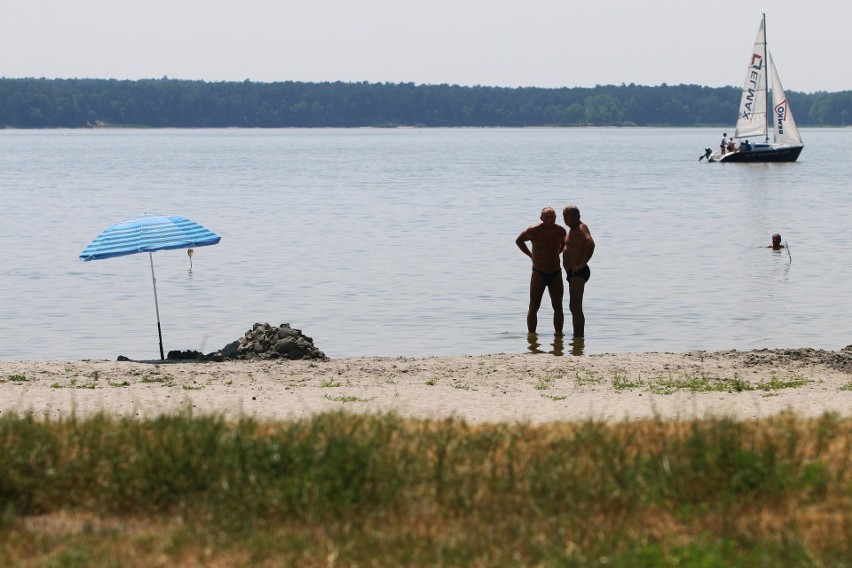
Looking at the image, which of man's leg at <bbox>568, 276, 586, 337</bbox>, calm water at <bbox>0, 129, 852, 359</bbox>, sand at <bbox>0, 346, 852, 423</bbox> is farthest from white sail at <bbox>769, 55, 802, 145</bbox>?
sand at <bbox>0, 346, 852, 423</bbox>

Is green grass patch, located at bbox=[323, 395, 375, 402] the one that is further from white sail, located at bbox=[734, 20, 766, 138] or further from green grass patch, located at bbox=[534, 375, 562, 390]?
white sail, located at bbox=[734, 20, 766, 138]

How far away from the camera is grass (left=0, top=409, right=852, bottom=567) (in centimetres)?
642

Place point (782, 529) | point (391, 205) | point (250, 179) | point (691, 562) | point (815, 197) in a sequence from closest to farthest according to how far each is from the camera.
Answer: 1. point (691, 562)
2. point (782, 529)
3. point (391, 205)
4. point (815, 197)
5. point (250, 179)

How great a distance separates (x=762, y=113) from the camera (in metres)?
81.5

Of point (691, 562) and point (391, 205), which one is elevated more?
point (691, 562)

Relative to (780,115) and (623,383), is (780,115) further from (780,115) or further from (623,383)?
(623,383)

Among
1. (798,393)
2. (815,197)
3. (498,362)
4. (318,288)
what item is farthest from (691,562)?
(815,197)

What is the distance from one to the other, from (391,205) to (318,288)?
29.4 meters

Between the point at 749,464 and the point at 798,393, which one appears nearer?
the point at 749,464

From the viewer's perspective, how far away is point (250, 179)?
84062 mm

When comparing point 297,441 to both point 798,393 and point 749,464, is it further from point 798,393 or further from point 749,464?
point 798,393

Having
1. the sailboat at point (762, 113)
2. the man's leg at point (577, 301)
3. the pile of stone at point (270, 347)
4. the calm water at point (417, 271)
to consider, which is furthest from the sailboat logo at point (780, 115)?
the pile of stone at point (270, 347)

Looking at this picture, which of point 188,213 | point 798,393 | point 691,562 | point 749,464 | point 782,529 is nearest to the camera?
point 691,562

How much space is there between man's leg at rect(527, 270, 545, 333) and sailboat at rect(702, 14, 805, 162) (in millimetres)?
63993
